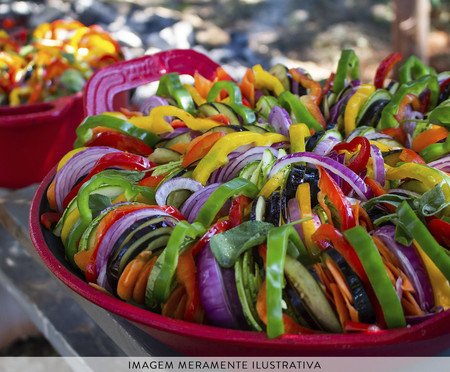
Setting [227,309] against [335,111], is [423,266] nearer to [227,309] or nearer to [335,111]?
[227,309]

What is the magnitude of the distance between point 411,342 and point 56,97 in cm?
169

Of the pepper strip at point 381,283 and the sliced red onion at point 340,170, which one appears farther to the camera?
the sliced red onion at point 340,170

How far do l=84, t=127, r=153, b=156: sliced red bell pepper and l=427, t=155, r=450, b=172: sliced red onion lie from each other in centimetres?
59

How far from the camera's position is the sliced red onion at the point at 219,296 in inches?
40.6

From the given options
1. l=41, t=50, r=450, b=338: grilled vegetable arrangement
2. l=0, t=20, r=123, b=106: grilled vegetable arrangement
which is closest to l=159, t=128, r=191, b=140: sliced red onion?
l=41, t=50, r=450, b=338: grilled vegetable arrangement

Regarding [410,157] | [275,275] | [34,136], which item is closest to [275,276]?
[275,275]

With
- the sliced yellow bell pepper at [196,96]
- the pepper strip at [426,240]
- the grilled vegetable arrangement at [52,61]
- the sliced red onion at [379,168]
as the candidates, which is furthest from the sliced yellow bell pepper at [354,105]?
the grilled vegetable arrangement at [52,61]

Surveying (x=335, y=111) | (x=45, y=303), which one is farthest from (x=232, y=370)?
(x=45, y=303)

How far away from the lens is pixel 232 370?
108 cm

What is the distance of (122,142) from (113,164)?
0.41 feet

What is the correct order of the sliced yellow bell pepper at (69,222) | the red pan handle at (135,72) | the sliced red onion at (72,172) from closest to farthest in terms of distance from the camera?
the sliced yellow bell pepper at (69,222) < the sliced red onion at (72,172) < the red pan handle at (135,72)

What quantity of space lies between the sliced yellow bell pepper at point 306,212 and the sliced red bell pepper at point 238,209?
0.33 feet

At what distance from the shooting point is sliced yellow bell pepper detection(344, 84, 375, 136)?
4.85 ft

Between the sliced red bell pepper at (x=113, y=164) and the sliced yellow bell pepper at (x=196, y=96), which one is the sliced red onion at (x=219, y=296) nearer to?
the sliced red bell pepper at (x=113, y=164)
